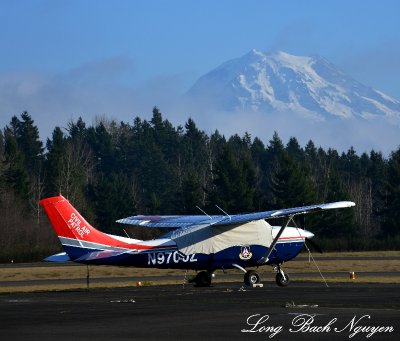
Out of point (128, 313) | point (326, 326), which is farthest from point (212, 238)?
point (326, 326)

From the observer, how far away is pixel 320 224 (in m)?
87.2

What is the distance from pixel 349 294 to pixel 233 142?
137266mm

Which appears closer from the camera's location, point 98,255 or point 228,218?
point 98,255

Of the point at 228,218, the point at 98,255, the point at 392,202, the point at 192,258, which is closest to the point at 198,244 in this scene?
the point at 192,258

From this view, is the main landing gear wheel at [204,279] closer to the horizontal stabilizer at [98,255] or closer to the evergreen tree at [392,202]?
the horizontal stabilizer at [98,255]

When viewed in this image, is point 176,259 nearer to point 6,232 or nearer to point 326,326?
point 326,326

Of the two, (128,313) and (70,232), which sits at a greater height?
(70,232)

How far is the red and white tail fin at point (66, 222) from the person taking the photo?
30.3 metres

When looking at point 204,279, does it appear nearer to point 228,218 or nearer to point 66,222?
point 228,218

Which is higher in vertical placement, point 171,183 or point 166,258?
point 171,183

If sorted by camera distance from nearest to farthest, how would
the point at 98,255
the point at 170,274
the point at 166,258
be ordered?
the point at 98,255, the point at 166,258, the point at 170,274

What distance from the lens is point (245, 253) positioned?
32938 mm

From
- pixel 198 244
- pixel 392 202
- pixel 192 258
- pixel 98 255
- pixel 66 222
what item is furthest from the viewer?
pixel 392 202

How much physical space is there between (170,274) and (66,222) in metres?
13.9
